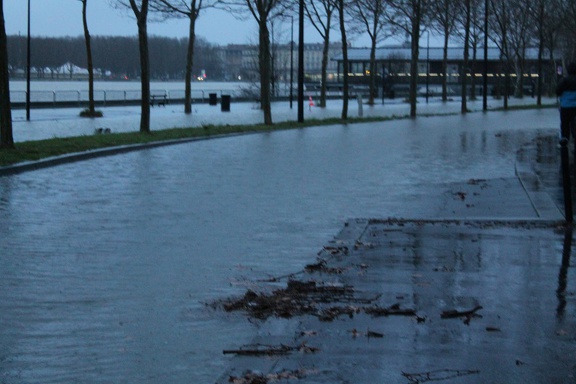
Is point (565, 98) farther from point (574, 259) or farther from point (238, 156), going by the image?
point (238, 156)

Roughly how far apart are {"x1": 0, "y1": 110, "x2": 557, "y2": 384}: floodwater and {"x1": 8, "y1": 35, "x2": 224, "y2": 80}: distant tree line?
9197cm

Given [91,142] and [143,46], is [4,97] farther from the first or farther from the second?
[143,46]

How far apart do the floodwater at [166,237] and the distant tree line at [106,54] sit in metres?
92.0

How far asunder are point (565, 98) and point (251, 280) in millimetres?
7224

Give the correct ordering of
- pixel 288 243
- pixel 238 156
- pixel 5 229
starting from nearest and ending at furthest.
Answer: pixel 288 243 → pixel 5 229 → pixel 238 156

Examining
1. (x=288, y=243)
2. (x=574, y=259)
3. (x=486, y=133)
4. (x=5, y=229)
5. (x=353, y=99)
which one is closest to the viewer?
(x=574, y=259)

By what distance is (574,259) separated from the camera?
8.99 metres

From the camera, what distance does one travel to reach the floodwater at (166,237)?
6180mm

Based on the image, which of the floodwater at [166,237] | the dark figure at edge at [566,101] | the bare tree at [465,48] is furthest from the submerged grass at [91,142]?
the bare tree at [465,48]

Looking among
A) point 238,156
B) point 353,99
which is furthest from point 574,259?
point 353,99

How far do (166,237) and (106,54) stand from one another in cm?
11556

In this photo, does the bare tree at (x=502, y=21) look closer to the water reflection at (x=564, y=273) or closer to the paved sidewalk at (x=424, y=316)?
the water reflection at (x=564, y=273)

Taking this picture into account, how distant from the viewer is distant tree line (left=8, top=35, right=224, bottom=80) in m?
116

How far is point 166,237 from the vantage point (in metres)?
10.6
